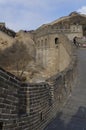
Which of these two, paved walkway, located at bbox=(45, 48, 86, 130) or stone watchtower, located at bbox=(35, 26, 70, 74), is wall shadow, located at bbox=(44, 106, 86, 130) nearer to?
paved walkway, located at bbox=(45, 48, 86, 130)

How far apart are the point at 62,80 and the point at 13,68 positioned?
37.8 m

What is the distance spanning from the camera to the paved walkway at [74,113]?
15987 millimetres

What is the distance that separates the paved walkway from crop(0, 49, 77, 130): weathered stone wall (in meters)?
0.38

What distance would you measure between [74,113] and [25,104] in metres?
8.71

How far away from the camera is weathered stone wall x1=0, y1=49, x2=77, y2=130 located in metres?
9.10

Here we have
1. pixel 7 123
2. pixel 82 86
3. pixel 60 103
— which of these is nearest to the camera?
pixel 7 123

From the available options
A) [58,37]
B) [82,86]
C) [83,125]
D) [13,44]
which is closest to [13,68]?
[58,37]

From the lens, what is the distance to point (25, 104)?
11016mm

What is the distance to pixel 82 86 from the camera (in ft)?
89.2

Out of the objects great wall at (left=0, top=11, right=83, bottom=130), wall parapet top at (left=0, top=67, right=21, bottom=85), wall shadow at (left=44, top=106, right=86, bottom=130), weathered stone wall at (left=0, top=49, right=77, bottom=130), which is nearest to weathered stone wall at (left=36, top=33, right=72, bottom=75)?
great wall at (left=0, top=11, right=83, bottom=130)

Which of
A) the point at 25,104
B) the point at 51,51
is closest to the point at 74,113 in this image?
the point at 25,104

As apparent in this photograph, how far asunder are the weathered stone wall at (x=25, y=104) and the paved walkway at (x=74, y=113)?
1.25 feet

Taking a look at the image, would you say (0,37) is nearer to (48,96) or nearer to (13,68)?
(13,68)

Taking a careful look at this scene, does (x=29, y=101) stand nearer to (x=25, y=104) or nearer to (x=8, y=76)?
(x=25, y=104)
